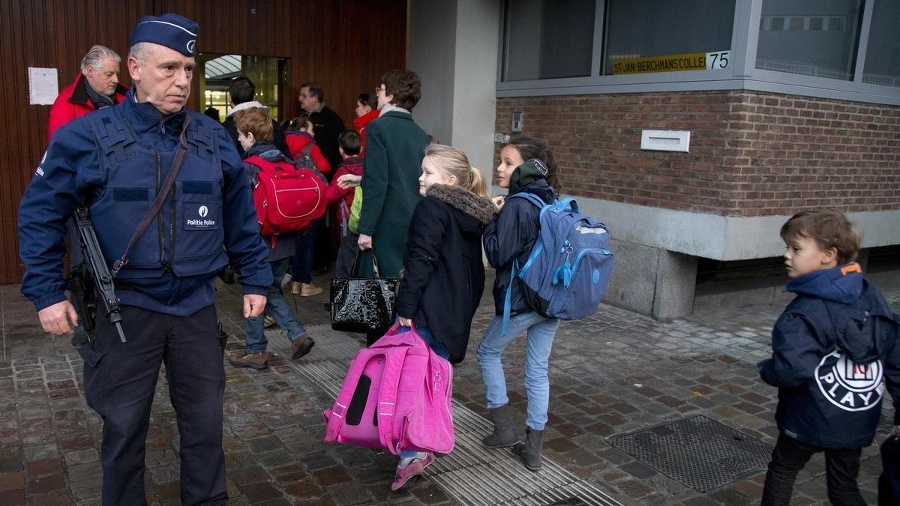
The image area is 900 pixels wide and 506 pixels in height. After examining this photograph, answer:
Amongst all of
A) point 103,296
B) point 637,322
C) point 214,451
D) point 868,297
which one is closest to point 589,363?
point 637,322

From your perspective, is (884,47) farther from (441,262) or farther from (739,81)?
(441,262)

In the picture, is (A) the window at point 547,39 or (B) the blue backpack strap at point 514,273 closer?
(B) the blue backpack strap at point 514,273

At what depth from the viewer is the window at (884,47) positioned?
7.38 metres

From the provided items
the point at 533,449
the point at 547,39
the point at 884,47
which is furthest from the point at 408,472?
the point at 884,47

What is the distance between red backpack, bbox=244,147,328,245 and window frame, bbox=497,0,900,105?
3.35 meters

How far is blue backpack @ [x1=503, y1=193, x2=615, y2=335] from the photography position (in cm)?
354

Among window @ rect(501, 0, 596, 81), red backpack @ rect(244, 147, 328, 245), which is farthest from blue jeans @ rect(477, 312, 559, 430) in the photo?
window @ rect(501, 0, 596, 81)

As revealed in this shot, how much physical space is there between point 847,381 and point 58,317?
Answer: 115 inches

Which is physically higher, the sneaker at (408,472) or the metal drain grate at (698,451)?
the sneaker at (408,472)

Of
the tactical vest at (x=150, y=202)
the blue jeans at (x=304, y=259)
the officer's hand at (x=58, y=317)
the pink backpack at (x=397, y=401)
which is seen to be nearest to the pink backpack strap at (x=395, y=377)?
the pink backpack at (x=397, y=401)

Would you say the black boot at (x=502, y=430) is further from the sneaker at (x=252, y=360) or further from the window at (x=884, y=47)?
the window at (x=884, y=47)

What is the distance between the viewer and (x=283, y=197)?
5.28 m

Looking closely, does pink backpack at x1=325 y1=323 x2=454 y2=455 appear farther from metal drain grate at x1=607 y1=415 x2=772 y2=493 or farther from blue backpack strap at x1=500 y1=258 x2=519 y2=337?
metal drain grate at x1=607 y1=415 x2=772 y2=493

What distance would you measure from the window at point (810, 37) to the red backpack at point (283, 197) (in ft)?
13.0
